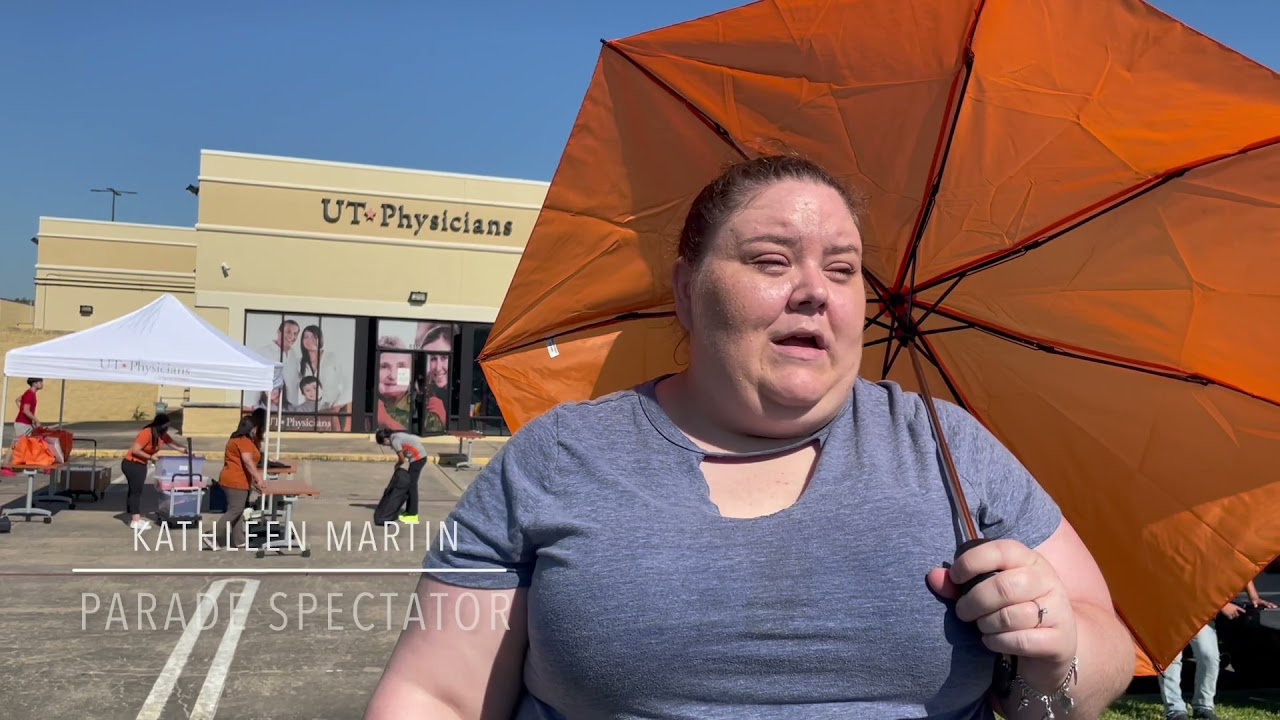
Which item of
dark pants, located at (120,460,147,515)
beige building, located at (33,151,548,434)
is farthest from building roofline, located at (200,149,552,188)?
dark pants, located at (120,460,147,515)

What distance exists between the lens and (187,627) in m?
Answer: 6.59

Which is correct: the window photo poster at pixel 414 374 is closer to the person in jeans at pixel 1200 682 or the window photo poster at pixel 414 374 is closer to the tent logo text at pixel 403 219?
the tent logo text at pixel 403 219

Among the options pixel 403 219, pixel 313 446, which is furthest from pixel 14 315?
pixel 313 446

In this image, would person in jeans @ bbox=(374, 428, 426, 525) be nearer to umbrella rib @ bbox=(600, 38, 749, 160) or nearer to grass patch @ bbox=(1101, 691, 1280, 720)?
grass patch @ bbox=(1101, 691, 1280, 720)

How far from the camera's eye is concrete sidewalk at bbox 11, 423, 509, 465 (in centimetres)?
1960

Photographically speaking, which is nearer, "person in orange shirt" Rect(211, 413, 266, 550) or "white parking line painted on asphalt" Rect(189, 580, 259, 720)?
"white parking line painted on asphalt" Rect(189, 580, 259, 720)

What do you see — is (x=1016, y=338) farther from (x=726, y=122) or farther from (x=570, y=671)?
(x=570, y=671)

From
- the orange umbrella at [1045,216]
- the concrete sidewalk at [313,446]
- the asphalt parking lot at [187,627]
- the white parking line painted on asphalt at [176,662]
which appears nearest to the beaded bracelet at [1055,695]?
the orange umbrella at [1045,216]

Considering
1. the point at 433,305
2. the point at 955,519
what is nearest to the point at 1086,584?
the point at 955,519

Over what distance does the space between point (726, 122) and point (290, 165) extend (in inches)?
927

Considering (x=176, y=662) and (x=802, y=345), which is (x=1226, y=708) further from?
(x=176, y=662)

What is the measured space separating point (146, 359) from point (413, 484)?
3.42m

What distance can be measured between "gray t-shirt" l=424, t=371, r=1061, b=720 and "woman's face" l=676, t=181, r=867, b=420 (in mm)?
158

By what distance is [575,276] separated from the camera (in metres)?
2.68
